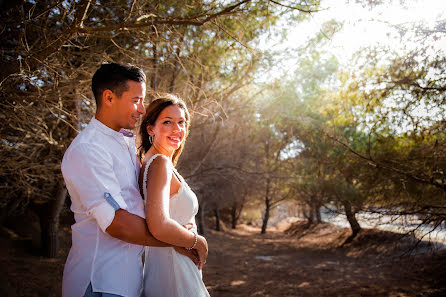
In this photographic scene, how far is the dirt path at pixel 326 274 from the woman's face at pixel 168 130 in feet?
20.3

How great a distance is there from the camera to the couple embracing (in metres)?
1.67

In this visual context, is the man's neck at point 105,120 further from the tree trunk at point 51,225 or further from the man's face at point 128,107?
the tree trunk at point 51,225

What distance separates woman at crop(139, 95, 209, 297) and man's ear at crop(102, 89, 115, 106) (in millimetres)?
448

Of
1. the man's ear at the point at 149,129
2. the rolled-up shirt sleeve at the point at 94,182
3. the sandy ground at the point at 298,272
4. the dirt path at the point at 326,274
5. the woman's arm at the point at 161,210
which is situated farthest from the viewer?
the dirt path at the point at 326,274

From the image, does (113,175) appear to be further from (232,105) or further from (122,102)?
(232,105)

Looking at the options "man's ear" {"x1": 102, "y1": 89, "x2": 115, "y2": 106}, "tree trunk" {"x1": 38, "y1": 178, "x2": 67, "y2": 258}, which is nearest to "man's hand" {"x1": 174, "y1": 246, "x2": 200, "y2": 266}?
"man's ear" {"x1": 102, "y1": 89, "x2": 115, "y2": 106}

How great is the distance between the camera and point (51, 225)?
27.5 feet

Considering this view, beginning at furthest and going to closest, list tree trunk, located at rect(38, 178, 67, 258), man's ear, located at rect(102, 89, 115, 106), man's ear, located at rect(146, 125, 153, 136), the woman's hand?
tree trunk, located at rect(38, 178, 67, 258) → man's ear, located at rect(146, 125, 153, 136) → the woman's hand → man's ear, located at rect(102, 89, 115, 106)

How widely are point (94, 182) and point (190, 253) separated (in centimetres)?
85

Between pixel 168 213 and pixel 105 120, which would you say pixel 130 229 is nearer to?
pixel 168 213

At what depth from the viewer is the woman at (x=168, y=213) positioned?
6.02 feet

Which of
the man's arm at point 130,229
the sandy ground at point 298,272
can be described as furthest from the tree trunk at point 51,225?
the man's arm at point 130,229

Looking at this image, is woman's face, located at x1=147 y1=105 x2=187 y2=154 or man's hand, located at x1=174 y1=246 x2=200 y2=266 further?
woman's face, located at x1=147 y1=105 x2=187 y2=154

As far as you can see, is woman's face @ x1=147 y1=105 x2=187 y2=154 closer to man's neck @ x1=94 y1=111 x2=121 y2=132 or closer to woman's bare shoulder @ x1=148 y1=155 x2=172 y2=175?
woman's bare shoulder @ x1=148 y1=155 x2=172 y2=175
